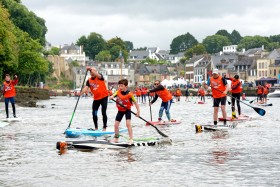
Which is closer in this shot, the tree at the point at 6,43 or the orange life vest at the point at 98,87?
the orange life vest at the point at 98,87

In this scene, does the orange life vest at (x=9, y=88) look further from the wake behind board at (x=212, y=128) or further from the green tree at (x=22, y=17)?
the green tree at (x=22, y=17)

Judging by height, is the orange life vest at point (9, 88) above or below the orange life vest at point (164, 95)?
above

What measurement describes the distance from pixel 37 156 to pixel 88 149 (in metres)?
1.74

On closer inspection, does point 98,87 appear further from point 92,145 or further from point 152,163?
point 152,163

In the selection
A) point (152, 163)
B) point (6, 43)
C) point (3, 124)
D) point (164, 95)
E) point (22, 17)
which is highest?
point (22, 17)

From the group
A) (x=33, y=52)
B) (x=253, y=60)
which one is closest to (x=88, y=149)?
(x=33, y=52)

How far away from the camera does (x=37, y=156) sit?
58.4 ft

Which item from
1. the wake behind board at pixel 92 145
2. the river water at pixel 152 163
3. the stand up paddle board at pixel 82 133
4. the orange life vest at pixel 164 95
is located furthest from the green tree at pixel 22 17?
the wake behind board at pixel 92 145

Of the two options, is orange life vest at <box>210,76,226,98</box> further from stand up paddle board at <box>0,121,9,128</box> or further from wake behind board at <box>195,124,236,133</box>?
stand up paddle board at <box>0,121,9,128</box>

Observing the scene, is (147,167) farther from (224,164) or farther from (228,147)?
(228,147)

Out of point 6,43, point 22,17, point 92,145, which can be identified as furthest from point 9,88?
point 22,17

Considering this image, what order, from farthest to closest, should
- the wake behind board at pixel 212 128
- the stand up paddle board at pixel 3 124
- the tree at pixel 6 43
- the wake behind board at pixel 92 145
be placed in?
the tree at pixel 6 43, the stand up paddle board at pixel 3 124, the wake behind board at pixel 212 128, the wake behind board at pixel 92 145

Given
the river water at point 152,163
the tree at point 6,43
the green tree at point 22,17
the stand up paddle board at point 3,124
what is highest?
the green tree at point 22,17

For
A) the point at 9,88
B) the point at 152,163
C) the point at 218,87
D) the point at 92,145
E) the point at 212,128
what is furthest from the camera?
the point at 9,88
